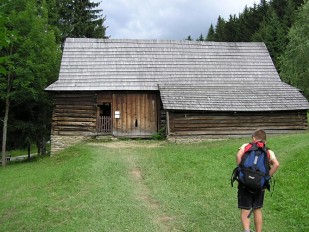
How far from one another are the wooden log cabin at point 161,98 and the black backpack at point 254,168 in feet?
51.0

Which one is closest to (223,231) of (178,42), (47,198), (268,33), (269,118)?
(47,198)

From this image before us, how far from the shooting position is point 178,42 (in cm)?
2773

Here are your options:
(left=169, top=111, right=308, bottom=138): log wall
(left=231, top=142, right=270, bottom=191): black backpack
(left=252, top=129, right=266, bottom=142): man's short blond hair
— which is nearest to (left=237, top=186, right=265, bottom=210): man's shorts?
(left=231, top=142, right=270, bottom=191): black backpack

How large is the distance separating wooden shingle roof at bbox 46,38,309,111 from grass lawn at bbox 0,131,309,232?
6.87 meters

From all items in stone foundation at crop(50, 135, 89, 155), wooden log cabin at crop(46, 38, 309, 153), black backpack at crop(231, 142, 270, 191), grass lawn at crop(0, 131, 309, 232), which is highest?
wooden log cabin at crop(46, 38, 309, 153)

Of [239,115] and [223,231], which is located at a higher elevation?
[239,115]

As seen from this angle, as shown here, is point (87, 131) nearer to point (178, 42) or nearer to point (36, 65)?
point (36, 65)

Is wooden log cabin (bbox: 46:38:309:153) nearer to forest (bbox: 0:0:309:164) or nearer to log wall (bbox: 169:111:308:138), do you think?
log wall (bbox: 169:111:308:138)

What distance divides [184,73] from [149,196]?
51.9 feet

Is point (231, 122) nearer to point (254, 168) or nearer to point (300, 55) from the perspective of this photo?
point (300, 55)

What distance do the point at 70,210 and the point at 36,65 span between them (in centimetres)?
1450

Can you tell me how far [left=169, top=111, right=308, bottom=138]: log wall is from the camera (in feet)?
74.9

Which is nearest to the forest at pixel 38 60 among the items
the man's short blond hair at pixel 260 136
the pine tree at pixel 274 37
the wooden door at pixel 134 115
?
the wooden door at pixel 134 115

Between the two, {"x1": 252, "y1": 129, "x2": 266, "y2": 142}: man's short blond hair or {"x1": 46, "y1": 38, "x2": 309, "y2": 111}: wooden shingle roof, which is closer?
{"x1": 252, "y1": 129, "x2": 266, "y2": 142}: man's short blond hair
